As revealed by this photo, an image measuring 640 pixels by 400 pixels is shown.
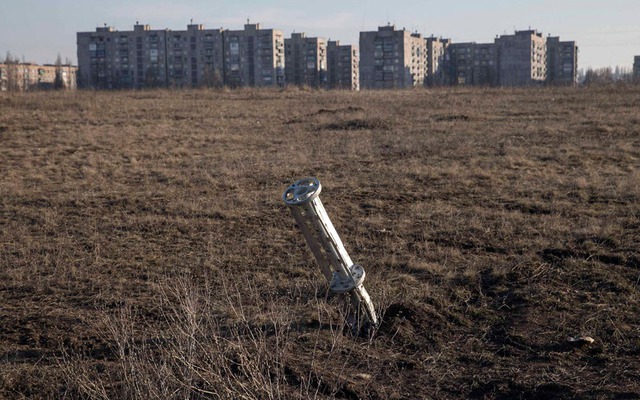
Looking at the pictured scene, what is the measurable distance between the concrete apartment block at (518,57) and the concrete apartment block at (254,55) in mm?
23192

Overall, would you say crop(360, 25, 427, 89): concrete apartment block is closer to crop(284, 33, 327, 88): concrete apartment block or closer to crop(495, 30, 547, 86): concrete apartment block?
crop(495, 30, 547, 86): concrete apartment block

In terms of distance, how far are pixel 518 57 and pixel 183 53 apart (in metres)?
35.7

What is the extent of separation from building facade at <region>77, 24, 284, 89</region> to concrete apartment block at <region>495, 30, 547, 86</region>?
923 inches

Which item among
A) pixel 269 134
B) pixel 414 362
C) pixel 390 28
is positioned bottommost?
pixel 414 362

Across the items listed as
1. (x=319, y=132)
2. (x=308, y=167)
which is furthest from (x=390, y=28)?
(x=308, y=167)

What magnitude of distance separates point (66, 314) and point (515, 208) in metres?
5.54

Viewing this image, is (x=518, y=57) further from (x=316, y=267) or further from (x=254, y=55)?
(x=316, y=267)

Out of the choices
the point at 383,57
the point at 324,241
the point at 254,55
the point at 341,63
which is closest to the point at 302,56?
the point at 341,63

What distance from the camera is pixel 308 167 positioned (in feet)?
41.0

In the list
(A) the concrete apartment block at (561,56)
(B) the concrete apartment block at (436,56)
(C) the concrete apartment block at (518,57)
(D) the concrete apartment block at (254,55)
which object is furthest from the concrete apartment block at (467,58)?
(D) the concrete apartment block at (254,55)

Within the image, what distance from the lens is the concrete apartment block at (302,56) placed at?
84.8m

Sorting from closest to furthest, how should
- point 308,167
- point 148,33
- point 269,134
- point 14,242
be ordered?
1. point 14,242
2. point 308,167
3. point 269,134
4. point 148,33

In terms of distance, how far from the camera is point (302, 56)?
86.4 m

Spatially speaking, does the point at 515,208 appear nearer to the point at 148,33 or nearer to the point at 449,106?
the point at 449,106
